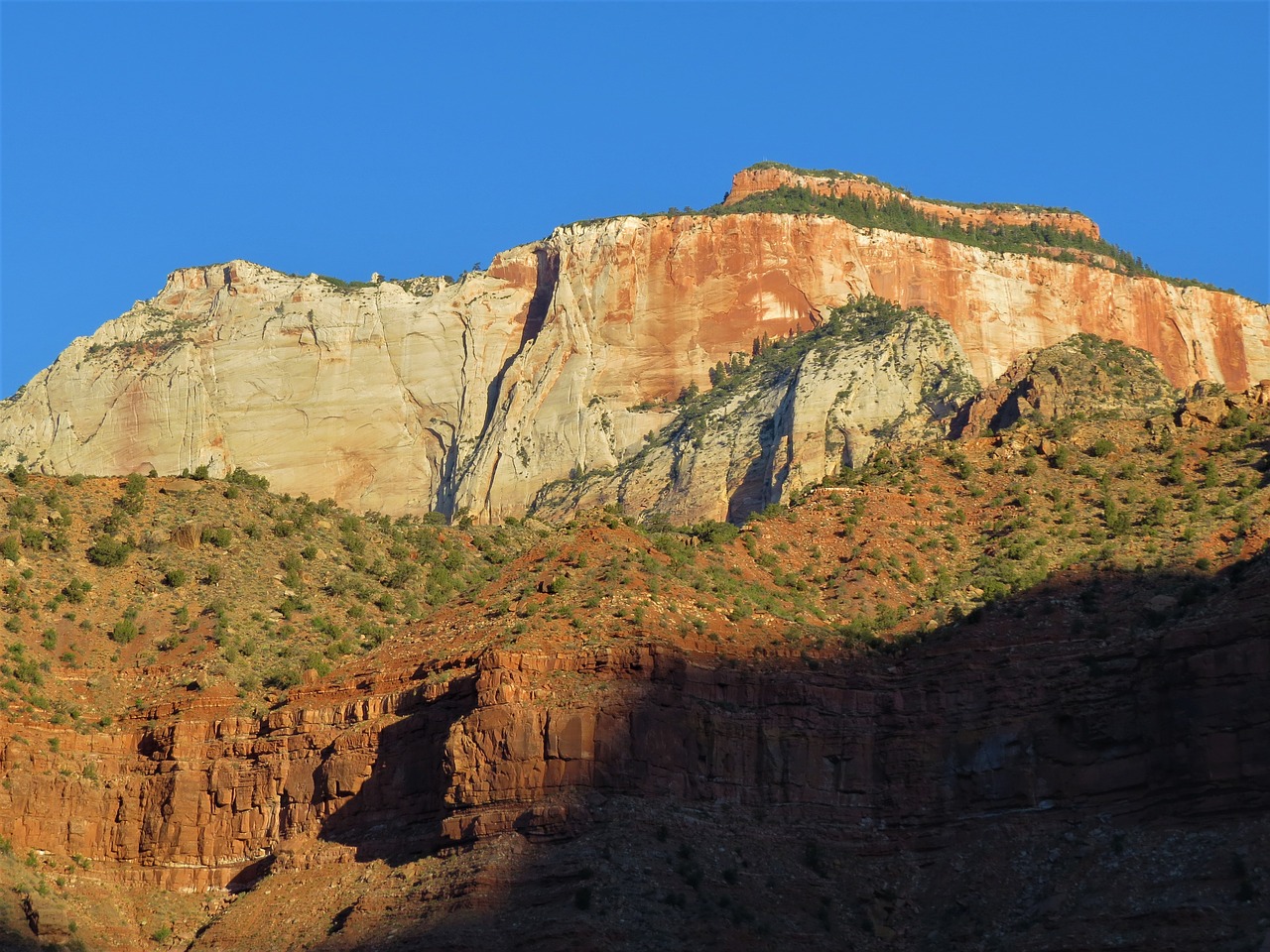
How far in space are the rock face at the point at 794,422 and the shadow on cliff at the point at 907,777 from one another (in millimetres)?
60274

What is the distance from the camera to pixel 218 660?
8194 cm

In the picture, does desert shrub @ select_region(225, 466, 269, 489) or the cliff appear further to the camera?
desert shrub @ select_region(225, 466, 269, 489)

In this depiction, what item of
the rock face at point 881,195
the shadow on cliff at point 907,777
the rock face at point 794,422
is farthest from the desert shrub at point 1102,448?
the rock face at point 881,195

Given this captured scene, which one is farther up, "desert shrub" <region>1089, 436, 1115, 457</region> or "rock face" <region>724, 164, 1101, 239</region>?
"rock face" <region>724, 164, 1101, 239</region>

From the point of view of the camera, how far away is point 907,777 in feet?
245

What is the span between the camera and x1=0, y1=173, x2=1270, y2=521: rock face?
16750 centimetres

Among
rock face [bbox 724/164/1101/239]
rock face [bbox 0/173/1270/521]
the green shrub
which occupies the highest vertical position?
rock face [bbox 724/164/1101/239]

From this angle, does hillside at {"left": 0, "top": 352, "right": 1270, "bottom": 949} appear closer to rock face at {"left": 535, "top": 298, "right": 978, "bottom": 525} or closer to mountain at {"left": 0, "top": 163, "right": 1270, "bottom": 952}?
mountain at {"left": 0, "top": 163, "right": 1270, "bottom": 952}

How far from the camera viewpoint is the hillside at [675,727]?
67.3 meters

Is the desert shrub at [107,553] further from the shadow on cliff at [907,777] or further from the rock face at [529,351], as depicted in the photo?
the rock face at [529,351]

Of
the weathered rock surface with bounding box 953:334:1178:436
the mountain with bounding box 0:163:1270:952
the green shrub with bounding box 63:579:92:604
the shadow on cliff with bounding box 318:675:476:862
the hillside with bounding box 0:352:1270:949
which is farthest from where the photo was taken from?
the weathered rock surface with bounding box 953:334:1178:436

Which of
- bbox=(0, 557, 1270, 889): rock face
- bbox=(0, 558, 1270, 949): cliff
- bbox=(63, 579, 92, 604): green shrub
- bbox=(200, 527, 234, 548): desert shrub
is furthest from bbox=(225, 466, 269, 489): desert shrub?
bbox=(0, 558, 1270, 949): cliff

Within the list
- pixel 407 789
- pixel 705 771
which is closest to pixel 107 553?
pixel 407 789

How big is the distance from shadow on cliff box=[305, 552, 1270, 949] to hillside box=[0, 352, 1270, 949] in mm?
112
